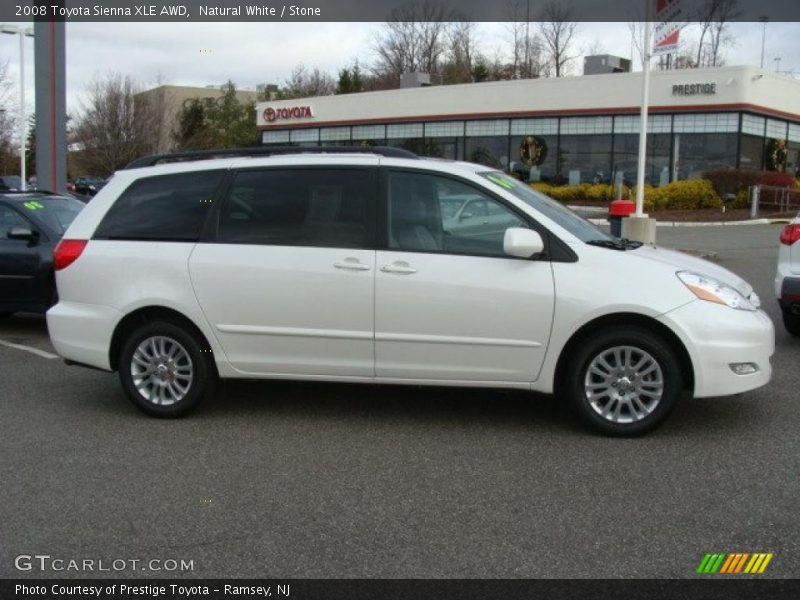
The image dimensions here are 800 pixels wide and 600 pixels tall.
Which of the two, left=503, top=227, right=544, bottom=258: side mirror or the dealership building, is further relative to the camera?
the dealership building

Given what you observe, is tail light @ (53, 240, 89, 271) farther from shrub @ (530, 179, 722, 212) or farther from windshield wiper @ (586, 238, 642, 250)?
shrub @ (530, 179, 722, 212)

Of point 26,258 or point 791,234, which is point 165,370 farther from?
point 791,234

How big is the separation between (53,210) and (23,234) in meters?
0.81

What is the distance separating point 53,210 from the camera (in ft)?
32.4

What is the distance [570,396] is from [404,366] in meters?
1.10

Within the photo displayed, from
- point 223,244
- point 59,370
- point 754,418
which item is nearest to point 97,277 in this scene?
point 223,244

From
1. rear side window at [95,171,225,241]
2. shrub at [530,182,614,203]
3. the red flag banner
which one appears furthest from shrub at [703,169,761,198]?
rear side window at [95,171,225,241]

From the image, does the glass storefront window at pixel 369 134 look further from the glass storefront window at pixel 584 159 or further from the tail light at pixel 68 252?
the tail light at pixel 68 252

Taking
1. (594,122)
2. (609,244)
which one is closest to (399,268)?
(609,244)

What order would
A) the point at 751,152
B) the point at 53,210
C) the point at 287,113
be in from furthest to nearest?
the point at 287,113, the point at 751,152, the point at 53,210

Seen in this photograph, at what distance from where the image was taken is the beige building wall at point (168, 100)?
155 feet

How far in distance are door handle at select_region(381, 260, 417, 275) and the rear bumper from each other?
6.45 feet

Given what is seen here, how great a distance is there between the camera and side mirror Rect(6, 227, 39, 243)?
912 cm
